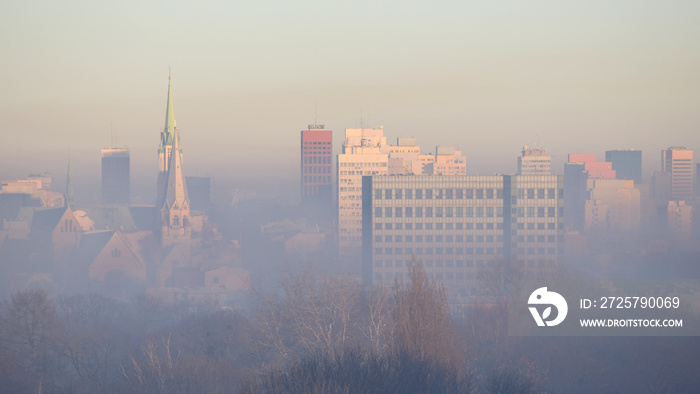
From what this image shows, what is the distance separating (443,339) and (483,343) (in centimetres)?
1882

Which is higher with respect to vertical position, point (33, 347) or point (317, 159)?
point (317, 159)

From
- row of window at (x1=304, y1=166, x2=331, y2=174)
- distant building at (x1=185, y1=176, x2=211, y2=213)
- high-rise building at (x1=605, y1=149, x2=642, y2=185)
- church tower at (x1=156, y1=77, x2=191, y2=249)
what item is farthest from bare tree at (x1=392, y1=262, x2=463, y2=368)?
high-rise building at (x1=605, y1=149, x2=642, y2=185)

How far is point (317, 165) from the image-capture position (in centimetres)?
17188

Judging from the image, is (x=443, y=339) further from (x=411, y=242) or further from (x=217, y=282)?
(x=217, y=282)

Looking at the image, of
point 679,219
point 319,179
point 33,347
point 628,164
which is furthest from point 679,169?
point 33,347

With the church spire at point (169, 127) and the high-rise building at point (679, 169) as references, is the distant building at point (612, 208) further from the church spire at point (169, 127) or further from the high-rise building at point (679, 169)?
the church spire at point (169, 127)

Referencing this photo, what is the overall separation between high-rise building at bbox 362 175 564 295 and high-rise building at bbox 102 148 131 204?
4440 inches

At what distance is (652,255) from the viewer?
92.1 metres

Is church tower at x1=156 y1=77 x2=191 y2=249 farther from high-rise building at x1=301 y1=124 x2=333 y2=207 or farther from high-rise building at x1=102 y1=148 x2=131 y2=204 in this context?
high-rise building at x1=102 y1=148 x2=131 y2=204

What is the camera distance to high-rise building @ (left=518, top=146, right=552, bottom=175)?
172 m

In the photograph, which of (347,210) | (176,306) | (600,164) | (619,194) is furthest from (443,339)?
(600,164)

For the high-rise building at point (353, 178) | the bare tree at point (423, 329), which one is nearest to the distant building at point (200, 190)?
the high-rise building at point (353, 178)

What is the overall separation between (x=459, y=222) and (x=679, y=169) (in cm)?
10661

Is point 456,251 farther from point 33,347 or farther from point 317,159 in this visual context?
point 317,159
